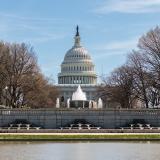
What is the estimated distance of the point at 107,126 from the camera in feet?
262

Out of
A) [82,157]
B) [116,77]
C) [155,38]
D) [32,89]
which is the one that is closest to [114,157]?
[82,157]

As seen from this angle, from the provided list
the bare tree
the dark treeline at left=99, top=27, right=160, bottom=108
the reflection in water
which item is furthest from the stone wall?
the reflection in water

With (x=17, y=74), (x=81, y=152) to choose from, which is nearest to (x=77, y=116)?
(x=17, y=74)

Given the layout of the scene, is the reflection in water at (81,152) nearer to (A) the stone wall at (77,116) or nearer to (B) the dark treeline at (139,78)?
(A) the stone wall at (77,116)

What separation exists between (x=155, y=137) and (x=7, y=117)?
28.4m

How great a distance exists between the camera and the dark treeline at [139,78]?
93.5 metres

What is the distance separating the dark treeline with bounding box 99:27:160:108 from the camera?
9350 cm

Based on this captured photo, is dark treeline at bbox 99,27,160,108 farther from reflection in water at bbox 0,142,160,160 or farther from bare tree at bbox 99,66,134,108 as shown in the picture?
reflection in water at bbox 0,142,160,160

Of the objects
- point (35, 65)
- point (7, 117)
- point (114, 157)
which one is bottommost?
point (114, 157)

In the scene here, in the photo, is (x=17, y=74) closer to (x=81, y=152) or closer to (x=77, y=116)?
(x=77, y=116)

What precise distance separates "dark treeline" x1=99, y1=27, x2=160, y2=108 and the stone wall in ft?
42.2

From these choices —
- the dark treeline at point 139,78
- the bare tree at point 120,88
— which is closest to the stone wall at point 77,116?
the dark treeline at point 139,78

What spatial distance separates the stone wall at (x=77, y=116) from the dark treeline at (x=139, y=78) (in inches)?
507

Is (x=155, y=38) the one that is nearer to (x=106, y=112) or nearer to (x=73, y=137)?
(x=106, y=112)
